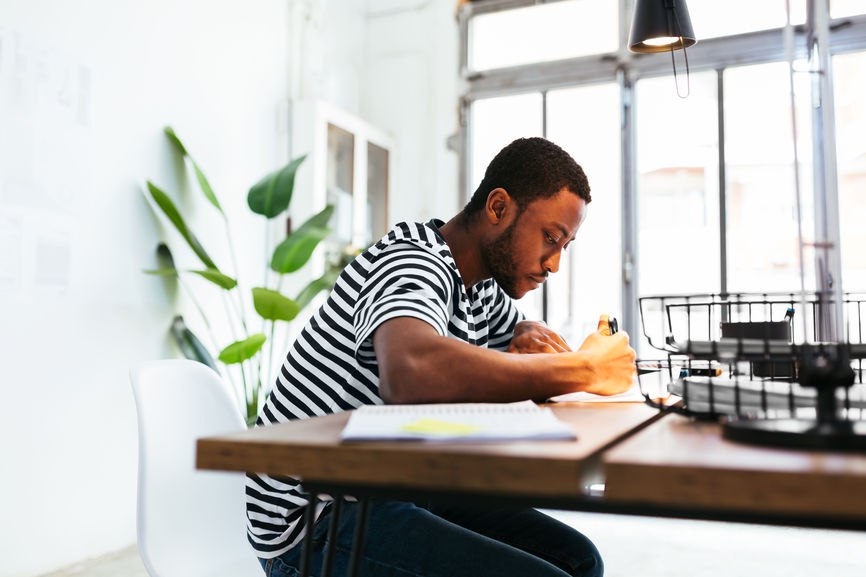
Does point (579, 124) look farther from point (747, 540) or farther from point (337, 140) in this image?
point (747, 540)

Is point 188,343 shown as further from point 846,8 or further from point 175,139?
point 846,8

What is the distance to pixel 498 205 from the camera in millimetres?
1341

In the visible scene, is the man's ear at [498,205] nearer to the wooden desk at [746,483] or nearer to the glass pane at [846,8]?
the wooden desk at [746,483]

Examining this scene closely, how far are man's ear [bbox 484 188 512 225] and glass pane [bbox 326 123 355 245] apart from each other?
8.29ft

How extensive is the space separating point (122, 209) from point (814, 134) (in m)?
3.12

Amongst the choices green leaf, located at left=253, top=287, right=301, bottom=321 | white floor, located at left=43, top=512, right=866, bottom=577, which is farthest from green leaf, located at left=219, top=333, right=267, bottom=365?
white floor, located at left=43, top=512, right=866, bottom=577

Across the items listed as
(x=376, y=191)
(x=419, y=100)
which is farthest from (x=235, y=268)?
(x=419, y=100)

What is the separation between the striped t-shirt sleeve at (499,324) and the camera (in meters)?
1.55

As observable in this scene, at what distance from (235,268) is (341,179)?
788 mm

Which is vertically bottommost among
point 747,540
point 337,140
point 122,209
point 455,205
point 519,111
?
point 747,540

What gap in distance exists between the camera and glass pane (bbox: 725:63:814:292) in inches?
147

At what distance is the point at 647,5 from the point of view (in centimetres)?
191

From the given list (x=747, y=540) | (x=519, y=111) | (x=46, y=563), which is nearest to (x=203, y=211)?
(x=46, y=563)

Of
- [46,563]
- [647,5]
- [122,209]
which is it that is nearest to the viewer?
[647,5]
